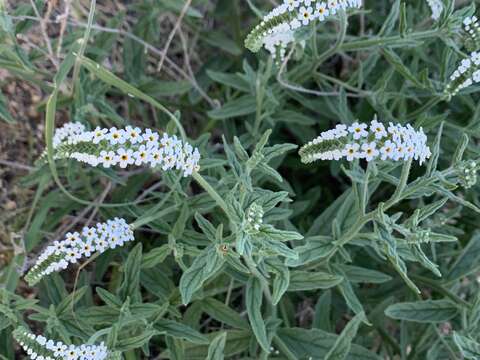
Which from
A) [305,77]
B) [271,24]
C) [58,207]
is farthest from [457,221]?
[58,207]

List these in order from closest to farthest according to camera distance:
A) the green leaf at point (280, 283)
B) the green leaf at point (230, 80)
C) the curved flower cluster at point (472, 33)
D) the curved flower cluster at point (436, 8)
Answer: the green leaf at point (280, 283), the curved flower cluster at point (472, 33), the curved flower cluster at point (436, 8), the green leaf at point (230, 80)

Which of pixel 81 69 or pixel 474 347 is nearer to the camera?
pixel 474 347

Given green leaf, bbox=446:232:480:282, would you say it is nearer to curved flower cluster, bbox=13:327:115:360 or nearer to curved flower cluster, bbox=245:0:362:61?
curved flower cluster, bbox=245:0:362:61

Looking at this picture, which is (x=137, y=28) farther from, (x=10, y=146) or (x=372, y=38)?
(x=372, y=38)

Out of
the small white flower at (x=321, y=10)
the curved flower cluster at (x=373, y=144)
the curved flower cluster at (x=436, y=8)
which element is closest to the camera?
the curved flower cluster at (x=373, y=144)

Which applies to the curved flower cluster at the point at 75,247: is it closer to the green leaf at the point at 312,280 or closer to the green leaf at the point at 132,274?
the green leaf at the point at 132,274

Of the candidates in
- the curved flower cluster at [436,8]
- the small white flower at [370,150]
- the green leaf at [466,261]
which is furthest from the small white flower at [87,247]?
the curved flower cluster at [436,8]
